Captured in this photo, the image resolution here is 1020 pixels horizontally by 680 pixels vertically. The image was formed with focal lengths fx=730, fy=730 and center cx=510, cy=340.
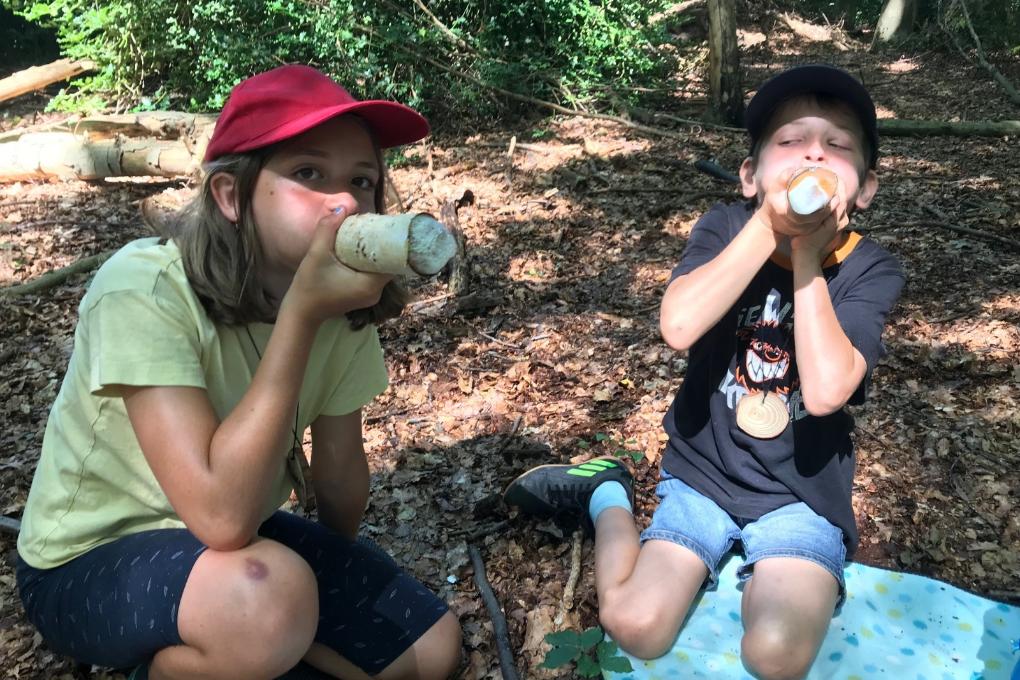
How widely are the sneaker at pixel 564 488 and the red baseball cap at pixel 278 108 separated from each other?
1415 millimetres

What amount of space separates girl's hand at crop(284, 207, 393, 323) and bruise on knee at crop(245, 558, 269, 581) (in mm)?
525

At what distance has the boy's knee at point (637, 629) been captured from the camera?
6.81 feet

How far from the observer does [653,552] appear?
222 centimetres

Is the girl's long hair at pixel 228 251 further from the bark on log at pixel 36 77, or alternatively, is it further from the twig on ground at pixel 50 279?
the bark on log at pixel 36 77

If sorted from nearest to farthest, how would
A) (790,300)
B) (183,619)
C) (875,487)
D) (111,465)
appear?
(183,619), (111,465), (790,300), (875,487)

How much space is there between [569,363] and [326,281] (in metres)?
2.39

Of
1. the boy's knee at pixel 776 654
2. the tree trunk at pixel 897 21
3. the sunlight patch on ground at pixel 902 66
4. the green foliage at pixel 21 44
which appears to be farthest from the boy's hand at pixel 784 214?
the tree trunk at pixel 897 21

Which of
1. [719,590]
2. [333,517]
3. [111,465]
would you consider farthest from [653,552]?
[111,465]

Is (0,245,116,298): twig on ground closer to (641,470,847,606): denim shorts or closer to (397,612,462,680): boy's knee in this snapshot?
(397,612,462,680): boy's knee

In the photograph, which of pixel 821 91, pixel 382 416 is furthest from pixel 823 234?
pixel 382 416

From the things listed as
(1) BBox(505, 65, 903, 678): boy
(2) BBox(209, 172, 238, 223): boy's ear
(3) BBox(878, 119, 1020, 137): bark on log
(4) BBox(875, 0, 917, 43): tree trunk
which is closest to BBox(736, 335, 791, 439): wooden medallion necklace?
(1) BBox(505, 65, 903, 678): boy

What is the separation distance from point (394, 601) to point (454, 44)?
24.2 feet

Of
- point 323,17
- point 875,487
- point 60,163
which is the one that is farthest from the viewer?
point 323,17

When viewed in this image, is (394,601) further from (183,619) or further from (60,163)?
(60,163)
